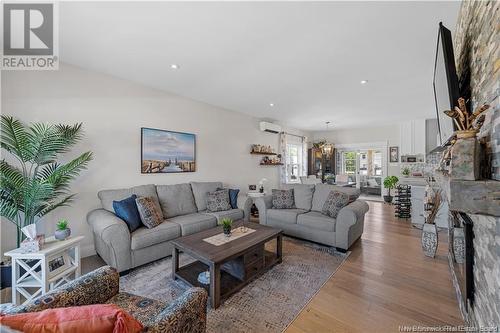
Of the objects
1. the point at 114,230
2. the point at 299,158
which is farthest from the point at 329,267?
the point at 299,158

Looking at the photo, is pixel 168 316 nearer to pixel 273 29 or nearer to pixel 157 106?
pixel 273 29

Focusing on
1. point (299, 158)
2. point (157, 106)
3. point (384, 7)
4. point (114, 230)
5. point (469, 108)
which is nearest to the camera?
point (469, 108)

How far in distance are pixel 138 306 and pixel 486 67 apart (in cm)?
243

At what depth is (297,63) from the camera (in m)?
2.74

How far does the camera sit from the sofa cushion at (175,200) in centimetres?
337

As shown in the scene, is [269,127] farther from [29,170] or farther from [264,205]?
[29,170]

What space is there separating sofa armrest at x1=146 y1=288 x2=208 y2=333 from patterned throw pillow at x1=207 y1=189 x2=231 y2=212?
246 cm

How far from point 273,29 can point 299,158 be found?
5940 mm

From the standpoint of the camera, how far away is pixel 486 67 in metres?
1.11

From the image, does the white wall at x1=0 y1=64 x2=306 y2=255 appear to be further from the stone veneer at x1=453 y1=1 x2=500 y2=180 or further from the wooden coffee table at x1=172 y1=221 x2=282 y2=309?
the stone veneer at x1=453 y1=1 x2=500 y2=180

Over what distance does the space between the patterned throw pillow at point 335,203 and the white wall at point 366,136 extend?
4.82 meters

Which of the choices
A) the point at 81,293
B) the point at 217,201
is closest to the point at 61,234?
the point at 81,293

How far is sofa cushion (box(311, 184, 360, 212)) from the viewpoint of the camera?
3.57 metres

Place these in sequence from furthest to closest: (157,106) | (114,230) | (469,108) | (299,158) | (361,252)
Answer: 1. (299,158)
2. (157,106)
3. (361,252)
4. (114,230)
5. (469,108)
